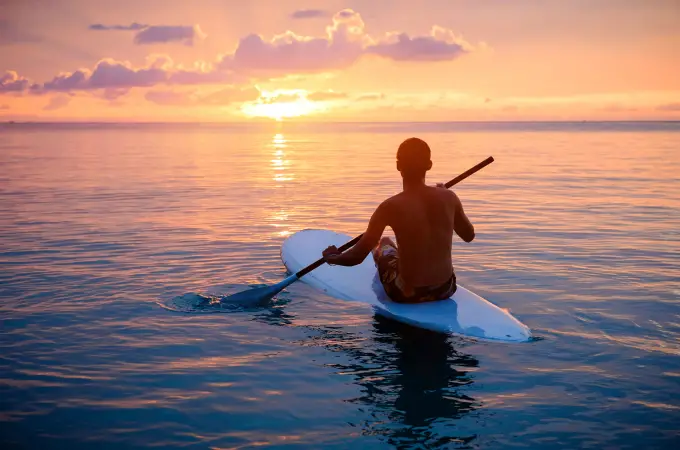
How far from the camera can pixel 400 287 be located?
22.6 feet

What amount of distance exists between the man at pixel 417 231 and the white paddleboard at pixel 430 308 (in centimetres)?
18

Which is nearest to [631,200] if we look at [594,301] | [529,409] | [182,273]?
[594,301]

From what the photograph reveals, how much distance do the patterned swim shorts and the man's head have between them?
1.25 m

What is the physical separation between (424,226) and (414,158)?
674 mm

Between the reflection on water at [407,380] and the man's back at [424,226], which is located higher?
the man's back at [424,226]

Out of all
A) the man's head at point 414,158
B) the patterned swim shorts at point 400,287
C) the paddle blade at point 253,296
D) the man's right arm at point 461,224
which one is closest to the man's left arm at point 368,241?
the man's head at point 414,158

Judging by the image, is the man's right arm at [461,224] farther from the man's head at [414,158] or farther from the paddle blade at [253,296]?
the paddle blade at [253,296]

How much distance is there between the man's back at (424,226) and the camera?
20.3ft

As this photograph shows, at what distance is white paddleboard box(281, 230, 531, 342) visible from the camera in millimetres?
6398

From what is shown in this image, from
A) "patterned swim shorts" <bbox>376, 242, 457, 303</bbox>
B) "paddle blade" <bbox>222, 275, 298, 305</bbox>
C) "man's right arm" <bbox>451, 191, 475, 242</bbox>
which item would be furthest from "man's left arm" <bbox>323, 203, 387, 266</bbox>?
"paddle blade" <bbox>222, 275, 298, 305</bbox>

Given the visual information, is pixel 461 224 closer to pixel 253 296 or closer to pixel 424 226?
pixel 424 226

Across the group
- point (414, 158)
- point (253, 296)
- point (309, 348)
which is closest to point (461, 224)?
point (414, 158)

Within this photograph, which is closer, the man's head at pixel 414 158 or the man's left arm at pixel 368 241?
the man's head at pixel 414 158

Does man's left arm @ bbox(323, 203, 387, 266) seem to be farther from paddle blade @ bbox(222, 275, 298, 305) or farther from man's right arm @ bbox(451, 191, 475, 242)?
paddle blade @ bbox(222, 275, 298, 305)
